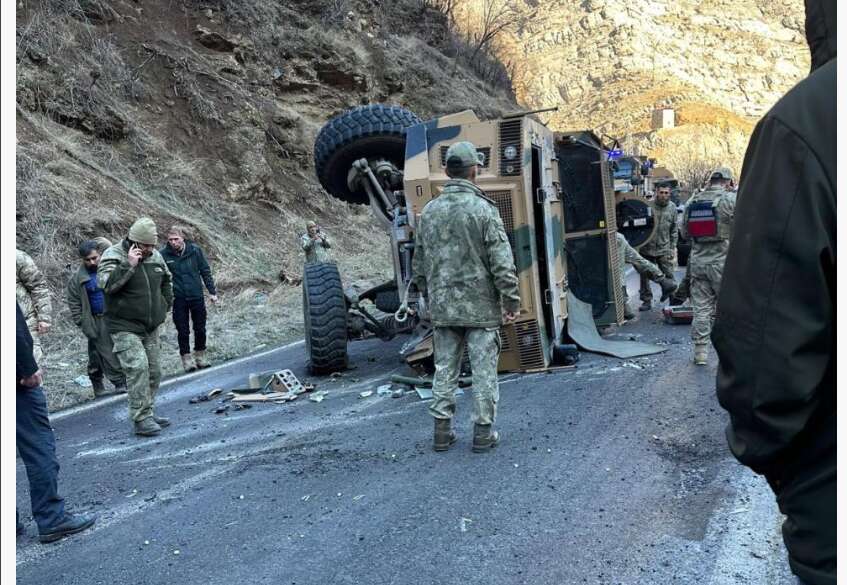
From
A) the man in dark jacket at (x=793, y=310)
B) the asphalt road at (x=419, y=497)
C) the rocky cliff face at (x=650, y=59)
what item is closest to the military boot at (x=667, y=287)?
the asphalt road at (x=419, y=497)

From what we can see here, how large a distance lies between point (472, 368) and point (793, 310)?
11.2ft

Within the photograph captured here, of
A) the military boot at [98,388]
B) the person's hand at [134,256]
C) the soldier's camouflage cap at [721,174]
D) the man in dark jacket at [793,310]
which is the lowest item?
the military boot at [98,388]

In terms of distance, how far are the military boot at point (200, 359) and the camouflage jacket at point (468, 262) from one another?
177 inches

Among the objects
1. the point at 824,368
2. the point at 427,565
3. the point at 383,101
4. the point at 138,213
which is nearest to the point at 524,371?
the point at 427,565

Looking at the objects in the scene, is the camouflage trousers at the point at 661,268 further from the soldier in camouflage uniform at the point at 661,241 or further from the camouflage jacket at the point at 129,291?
the camouflage jacket at the point at 129,291

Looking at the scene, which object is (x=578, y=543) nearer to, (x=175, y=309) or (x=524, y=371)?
(x=524, y=371)

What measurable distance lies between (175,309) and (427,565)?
5.95m

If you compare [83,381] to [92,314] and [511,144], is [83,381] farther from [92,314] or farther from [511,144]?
[511,144]

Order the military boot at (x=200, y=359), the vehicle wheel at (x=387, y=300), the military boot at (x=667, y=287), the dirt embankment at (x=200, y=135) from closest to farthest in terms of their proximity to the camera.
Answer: the vehicle wheel at (x=387, y=300), the military boot at (x=200, y=359), the military boot at (x=667, y=287), the dirt embankment at (x=200, y=135)

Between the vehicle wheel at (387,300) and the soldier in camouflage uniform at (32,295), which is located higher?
the soldier in camouflage uniform at (32,295)

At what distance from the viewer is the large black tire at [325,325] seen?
7145 mm

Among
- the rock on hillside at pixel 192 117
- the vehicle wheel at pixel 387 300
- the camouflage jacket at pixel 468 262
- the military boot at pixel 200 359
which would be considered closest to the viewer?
the camouflage jacket at pixel 468 262

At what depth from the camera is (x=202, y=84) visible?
17.0 m

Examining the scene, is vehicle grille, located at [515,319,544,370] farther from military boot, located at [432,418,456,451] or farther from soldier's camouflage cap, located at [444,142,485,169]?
soldier's camouflage cap, located at [444,142,485,169]
